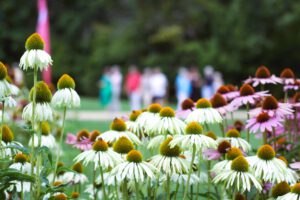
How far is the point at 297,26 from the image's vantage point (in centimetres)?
2620

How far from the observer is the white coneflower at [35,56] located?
7.97 feet

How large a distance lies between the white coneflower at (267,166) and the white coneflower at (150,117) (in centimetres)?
47

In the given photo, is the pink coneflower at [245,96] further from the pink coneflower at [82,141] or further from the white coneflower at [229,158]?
the pink coneflower at [82,141]

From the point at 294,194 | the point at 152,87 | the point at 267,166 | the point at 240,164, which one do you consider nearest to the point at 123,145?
the point at 240,164

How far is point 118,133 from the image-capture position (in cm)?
285

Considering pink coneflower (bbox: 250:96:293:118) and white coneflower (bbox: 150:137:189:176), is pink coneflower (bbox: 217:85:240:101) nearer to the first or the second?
pink coneflower (bbox: 250:96:293:118)

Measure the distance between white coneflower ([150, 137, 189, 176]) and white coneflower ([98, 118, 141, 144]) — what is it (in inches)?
10.0

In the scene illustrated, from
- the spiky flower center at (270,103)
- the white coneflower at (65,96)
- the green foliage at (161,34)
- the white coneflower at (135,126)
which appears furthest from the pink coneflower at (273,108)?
the green foliage at (161,34)

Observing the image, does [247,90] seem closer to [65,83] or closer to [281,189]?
[281,189]

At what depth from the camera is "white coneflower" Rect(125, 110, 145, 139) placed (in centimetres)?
294

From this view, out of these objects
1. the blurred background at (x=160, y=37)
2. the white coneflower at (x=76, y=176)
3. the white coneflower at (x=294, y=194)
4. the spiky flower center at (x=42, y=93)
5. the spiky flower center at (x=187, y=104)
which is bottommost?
the white coneflower at (x=294, y=194)

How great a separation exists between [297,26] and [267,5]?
2.64 meters

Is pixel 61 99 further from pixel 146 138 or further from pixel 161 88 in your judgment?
pixel 161 88

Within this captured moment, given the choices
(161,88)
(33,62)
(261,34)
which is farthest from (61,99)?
(261,34)
